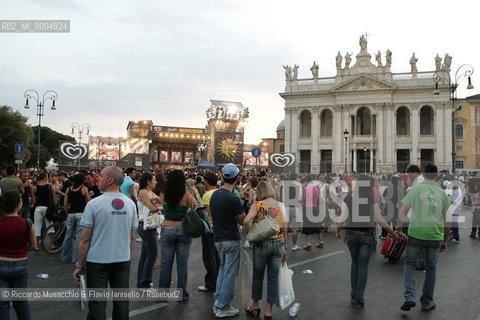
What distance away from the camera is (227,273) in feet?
15.5

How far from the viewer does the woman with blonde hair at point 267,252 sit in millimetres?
4516

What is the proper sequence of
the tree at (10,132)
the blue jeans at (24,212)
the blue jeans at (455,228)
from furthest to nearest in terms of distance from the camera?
the tree at (10,132)
the blue jeans at (455,228)
the blue jeans at (24,212)

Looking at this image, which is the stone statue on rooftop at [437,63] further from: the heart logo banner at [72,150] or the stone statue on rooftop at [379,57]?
the heart logo banner at [72,150]

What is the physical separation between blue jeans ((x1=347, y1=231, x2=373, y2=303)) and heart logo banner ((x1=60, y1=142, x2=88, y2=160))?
69.4 feet

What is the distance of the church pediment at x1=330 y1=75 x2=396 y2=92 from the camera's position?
49906 millimetres

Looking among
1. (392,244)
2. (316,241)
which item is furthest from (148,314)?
(316,241)

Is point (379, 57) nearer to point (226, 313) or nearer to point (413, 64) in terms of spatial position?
point (413, 64)

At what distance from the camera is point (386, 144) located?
50.4 meters

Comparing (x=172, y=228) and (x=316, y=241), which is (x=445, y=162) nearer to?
(x=316, y=241)

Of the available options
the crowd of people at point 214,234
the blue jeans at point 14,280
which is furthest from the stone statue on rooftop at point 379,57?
the blue jeans at point 14,280

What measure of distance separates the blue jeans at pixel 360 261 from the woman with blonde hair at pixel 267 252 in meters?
1.17

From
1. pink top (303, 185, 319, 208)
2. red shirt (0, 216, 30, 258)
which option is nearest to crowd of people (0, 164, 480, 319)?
red shirt (0, 216, 30, 258)

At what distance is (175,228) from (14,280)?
2.01 meters

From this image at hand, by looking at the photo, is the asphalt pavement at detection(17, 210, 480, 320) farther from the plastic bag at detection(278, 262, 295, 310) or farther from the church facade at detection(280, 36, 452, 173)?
the church facade at detection(280, 36, 452, 173)
